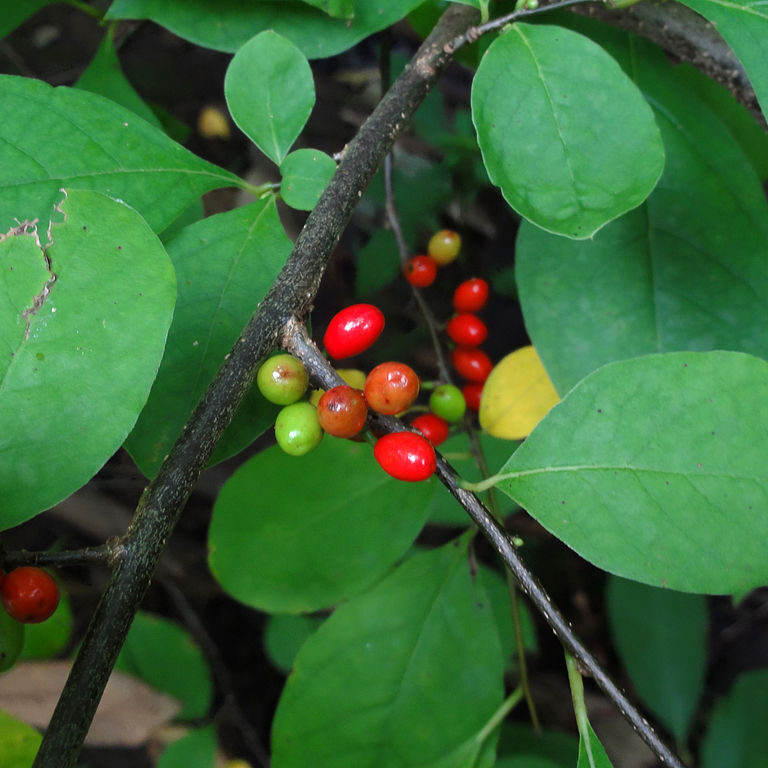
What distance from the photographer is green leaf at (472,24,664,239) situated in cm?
90

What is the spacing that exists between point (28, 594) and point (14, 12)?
133 cm

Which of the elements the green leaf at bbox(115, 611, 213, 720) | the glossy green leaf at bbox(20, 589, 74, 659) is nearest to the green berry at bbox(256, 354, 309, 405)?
the glossy green leaf at bbox(20, 589, 74, 659)

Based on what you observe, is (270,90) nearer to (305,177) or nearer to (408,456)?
(305,177)

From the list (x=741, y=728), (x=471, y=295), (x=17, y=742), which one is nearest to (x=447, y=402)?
(x=471, y=295)

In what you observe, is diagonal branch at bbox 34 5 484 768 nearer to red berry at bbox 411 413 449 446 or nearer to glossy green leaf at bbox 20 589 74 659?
red berry at bbox 411 413 449 446

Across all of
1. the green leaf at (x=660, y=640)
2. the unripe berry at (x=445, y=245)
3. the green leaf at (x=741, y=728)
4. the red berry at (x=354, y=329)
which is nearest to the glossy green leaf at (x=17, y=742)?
the red berry at (x=354, y=329)

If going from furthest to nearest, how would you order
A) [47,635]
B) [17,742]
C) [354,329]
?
[47,635] → [17,742] → [354,329]

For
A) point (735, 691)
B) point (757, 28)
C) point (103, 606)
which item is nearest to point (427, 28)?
point (757, 28)

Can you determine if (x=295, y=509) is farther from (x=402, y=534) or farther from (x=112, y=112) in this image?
(x=112, y=112)

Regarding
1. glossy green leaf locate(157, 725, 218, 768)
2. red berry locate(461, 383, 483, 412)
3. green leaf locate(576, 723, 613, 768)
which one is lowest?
glossy green leaf locate(157, 725, 218, 768)

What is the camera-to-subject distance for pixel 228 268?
104 cm

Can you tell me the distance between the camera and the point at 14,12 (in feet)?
5.05

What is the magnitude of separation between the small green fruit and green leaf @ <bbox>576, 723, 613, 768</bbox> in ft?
2.36

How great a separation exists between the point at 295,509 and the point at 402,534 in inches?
8.5
